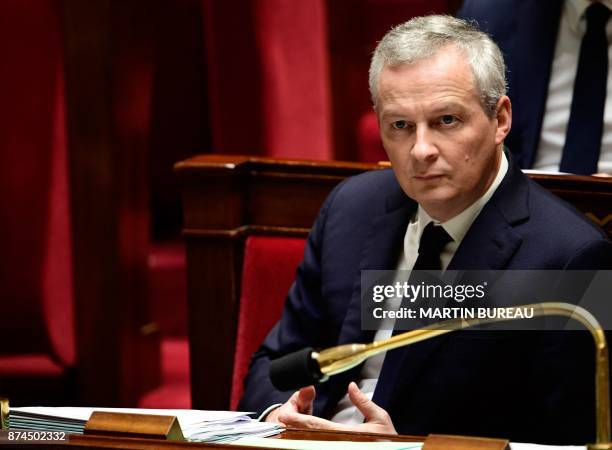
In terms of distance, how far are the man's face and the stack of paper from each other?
40cm

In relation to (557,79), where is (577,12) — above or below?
above

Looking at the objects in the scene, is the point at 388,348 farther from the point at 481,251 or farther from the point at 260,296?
the point at 260,296

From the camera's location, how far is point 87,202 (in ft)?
7.79

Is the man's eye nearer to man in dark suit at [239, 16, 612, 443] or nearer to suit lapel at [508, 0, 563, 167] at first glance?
man in dark suit at [239, 16, 612, 443]

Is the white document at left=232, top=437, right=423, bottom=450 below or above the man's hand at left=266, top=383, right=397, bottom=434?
above

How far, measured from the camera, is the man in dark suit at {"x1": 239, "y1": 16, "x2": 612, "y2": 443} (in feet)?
4.32

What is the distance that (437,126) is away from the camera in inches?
54.1

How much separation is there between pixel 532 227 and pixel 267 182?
0.60 metres

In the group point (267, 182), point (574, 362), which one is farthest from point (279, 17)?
point (574, 362)

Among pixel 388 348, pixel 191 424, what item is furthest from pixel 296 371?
pixel 191 424

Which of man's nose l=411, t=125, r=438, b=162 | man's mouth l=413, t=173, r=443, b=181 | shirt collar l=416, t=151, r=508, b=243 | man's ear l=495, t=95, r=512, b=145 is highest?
man's ear l=495, t=95, r=512, b=145

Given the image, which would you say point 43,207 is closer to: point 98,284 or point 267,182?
point 98,284

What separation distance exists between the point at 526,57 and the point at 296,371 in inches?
38.7

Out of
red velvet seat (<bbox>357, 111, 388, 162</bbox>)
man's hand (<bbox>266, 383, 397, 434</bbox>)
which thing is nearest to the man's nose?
man's hand (<bbox>266, 383, 397, 434</bbox>)
